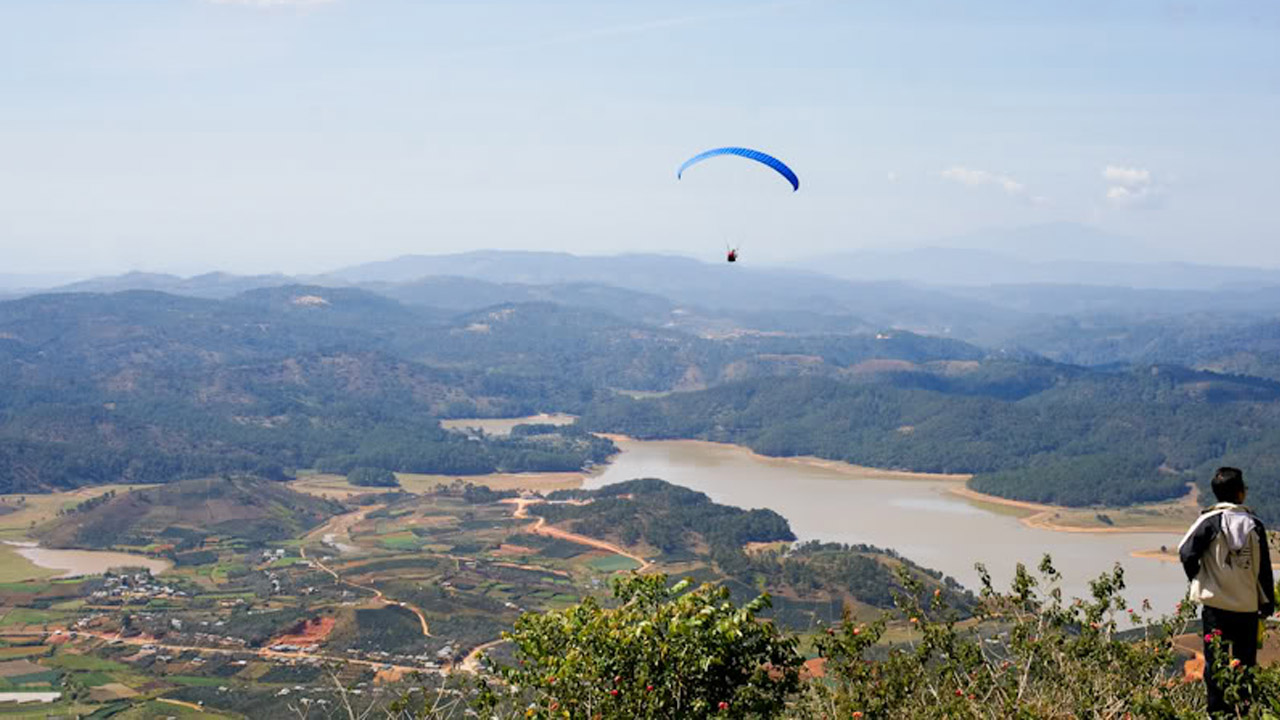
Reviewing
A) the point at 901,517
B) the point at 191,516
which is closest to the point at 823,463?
the point at 901,517

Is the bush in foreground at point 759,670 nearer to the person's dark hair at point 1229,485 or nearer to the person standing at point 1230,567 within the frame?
the person standing at point 1230,567

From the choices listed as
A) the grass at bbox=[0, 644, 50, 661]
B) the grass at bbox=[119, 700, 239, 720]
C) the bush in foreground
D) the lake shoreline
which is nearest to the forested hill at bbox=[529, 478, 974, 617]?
the lake shoreline

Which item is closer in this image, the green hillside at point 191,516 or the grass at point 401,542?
the grass at point 401,542

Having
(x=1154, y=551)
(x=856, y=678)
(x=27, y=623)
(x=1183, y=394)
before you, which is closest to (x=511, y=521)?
(x=27, y=623)

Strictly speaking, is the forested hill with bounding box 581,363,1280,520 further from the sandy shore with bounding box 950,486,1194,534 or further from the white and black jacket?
the white and black jacket

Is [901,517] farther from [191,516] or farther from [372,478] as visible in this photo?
[191,516]

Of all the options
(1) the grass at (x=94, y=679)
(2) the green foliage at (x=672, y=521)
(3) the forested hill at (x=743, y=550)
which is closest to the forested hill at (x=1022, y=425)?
(2) the green foliage at (x=672, y=521)
